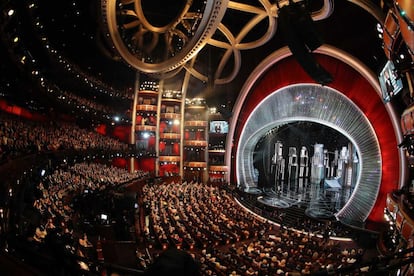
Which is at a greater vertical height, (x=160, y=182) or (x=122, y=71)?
(x=122, y=71)

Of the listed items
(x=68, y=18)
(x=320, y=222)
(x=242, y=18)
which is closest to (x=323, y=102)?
(x=320, y=222)

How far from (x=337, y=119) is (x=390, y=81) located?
8.35 meters

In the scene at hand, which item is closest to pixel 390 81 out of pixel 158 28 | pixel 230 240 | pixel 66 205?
pixel 230 240

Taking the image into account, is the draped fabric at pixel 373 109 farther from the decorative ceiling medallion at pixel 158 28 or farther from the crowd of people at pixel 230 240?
the decorative ceiling medallion at pixel 158 28

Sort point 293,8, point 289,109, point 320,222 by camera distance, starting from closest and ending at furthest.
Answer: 1. point 293,8
2. point 320,222
3. point 289,109

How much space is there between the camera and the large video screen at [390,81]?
11.8 m

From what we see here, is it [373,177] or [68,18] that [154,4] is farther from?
[373,177]

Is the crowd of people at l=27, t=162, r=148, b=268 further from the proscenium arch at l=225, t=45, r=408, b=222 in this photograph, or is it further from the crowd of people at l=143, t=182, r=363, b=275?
the proscenium arch at l=225, t=45, r=408, b=222

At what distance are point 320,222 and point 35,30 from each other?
20946 millimetres

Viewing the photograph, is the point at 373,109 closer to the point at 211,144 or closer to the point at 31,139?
the point at 31,139

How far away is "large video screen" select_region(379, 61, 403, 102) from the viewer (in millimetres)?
11828

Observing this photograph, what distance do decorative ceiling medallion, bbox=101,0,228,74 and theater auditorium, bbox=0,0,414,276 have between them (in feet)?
0.54

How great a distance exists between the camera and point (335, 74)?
20.8 meters

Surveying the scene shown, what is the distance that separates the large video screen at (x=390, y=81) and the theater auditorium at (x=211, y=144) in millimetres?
141
